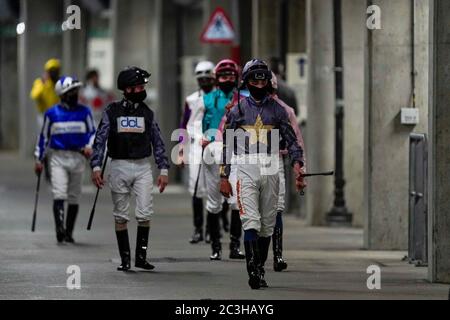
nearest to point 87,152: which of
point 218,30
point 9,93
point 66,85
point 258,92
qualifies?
point 66,85

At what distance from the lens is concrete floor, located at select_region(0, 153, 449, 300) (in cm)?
1591

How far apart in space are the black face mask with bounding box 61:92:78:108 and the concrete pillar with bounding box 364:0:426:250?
12.2ft

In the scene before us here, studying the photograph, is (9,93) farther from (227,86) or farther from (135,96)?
(135,96)

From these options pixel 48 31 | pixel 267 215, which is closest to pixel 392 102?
pixel 267 215

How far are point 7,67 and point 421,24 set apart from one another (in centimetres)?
3949

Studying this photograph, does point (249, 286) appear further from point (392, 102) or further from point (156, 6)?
point (156, 6)

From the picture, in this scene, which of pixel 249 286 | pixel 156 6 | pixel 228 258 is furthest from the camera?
pixel 156 6

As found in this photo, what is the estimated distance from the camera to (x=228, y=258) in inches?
784

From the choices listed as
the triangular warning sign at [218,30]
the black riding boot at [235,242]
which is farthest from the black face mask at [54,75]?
the black riding boot at [235,242]

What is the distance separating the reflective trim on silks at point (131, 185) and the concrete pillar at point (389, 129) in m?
4.19

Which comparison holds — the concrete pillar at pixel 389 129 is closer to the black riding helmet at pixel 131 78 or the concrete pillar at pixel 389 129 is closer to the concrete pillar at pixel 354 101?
the concrete pillar at pixel 354 101

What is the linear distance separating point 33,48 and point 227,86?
1244 inches

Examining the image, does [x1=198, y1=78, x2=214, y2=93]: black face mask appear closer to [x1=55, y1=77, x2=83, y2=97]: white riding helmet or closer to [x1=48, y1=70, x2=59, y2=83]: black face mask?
[x1=55, y1=77, x2=83, y2=97]: white riding helmet

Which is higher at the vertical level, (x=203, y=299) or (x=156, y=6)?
(x=156, y=6)
